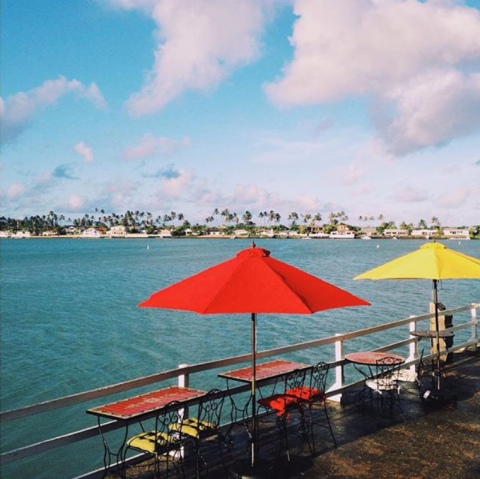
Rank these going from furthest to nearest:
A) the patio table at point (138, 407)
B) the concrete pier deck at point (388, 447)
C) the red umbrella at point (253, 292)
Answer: the concrete pier deck at point (388, 447)
the patio table at point (138, 407)
the red umbrella at point (253, 292)

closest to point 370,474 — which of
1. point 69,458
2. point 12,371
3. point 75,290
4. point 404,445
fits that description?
point 404,445

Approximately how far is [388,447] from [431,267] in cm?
273

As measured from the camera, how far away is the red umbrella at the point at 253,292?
15.7 feet

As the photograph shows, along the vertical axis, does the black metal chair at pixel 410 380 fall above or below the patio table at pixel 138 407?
below

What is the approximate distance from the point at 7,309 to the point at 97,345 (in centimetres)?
1640

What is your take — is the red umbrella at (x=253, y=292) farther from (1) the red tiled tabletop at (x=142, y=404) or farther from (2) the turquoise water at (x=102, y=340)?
(2) the turquoise water at (x=102, y=340)

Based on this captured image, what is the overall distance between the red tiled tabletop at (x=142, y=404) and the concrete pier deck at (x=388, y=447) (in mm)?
783

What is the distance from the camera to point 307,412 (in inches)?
310

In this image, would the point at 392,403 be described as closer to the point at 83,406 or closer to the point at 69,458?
the point at 69,458

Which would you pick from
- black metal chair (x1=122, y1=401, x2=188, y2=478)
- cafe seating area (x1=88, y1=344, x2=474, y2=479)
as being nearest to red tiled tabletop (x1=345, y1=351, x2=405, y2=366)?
cafe seating area (x1=88, y1=344, x2=474, y2=479)

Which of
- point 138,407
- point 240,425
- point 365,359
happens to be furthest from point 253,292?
point 365,359

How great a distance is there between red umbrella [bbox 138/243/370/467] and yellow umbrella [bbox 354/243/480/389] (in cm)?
244

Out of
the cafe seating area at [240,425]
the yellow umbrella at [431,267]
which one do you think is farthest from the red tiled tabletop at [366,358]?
the yellow umbrella at [431,267]

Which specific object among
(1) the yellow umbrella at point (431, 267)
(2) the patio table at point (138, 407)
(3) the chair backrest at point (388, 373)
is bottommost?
(3) the chair backrest at point (388, 373)
